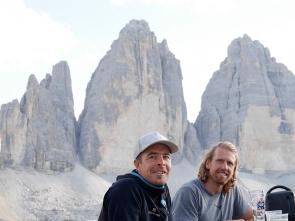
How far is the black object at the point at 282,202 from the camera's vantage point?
4090 mm

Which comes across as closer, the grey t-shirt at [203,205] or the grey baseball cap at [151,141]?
the grey baseball cap at [151,141]

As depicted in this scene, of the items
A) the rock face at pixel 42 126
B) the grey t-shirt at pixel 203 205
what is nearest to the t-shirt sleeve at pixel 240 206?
the grey t-shirt at pixel 203 205

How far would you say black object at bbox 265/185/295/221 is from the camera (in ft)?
13.4

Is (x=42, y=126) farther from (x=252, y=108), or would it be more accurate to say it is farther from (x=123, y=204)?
(x=123, y=204)

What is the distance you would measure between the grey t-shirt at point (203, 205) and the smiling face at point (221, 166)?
109 mm

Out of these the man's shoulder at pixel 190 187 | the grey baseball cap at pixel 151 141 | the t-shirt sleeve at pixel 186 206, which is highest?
the grey baseball cap at pixel 151 141

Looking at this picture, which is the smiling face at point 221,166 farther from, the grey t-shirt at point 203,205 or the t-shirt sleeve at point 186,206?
the t-shirt sleeve at point 186,206

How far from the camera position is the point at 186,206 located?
4051 millimetres

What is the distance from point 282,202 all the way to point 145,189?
46.9 inches

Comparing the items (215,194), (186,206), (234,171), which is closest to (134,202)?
(186,206)

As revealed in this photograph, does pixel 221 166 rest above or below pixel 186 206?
above

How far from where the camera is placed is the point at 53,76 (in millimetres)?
80688

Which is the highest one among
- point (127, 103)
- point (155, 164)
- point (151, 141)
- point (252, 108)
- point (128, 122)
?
point (252, 108)

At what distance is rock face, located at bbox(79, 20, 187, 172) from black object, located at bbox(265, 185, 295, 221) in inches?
2785
